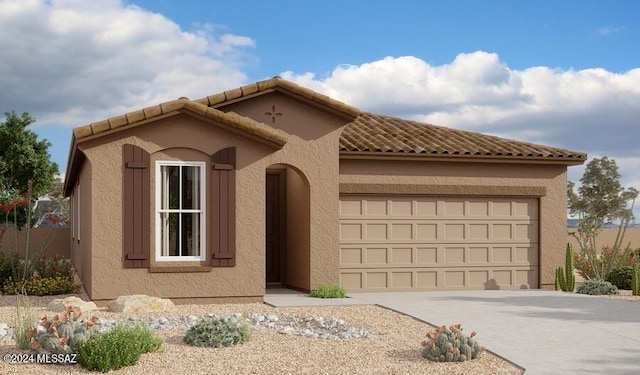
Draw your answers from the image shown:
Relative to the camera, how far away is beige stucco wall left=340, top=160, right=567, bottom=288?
56.3 ft

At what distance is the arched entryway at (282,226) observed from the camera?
17094mm

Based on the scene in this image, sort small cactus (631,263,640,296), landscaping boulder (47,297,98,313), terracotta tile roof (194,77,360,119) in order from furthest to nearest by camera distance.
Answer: small cactus (631,263,640,296) < terracotta tile roof (194,77,360,119) < landscaping boulder (47,297,98,313)

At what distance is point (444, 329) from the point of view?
9.55 metres

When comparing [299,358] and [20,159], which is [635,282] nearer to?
[299,358]

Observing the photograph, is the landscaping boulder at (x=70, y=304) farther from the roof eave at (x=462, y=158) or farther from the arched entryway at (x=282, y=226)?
the roof eave at (x=462, y=158)

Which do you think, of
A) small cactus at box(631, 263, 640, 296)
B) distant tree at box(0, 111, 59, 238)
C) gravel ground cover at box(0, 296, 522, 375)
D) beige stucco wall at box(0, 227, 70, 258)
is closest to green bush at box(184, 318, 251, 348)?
gravel ground cover at box(0, 296, 522, 375)

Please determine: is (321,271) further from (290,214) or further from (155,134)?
(155,134)

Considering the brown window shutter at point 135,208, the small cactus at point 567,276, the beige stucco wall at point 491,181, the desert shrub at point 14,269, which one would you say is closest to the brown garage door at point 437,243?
the beige stucco wall at point 491,181

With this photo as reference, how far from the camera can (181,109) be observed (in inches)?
568

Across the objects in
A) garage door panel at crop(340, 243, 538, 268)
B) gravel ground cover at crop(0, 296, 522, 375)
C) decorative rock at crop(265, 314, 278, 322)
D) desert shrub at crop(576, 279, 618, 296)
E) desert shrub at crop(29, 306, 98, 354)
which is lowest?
desert shrub at crop(576, 279, 618, 296)

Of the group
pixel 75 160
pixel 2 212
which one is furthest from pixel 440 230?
pixel 2 212

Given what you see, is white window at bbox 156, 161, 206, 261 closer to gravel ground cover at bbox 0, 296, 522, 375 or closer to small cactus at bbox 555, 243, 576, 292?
gravel ground cover at bbox 0, 296, 522, 375

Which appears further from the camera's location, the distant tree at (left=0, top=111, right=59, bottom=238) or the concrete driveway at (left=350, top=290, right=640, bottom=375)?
the distant tree at (left=0, top=111, right=59, bottom=238)

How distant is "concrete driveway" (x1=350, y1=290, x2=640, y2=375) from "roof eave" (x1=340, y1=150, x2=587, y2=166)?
2942mm
